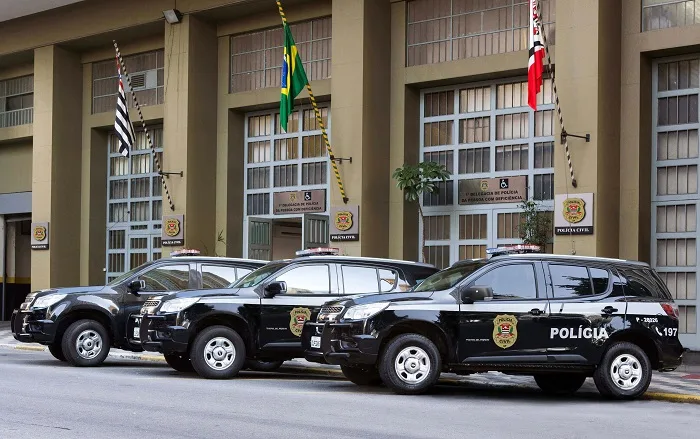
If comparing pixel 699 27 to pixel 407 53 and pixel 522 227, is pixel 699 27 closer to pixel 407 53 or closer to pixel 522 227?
pixel 522 227

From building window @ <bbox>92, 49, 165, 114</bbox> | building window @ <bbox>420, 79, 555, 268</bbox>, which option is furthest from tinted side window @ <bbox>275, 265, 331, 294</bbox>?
building window @ <bbox>92, 49, 165, 114</bbox>

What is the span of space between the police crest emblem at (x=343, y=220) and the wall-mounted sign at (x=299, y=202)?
2128mm

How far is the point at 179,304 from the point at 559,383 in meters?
5.33

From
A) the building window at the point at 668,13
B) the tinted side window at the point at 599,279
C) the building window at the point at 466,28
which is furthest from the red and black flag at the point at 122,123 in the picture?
the tinted side window at the point at 599,279

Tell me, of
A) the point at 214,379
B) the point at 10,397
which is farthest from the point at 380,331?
the point at 10,397

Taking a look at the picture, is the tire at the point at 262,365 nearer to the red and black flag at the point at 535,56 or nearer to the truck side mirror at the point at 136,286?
the truck side mirror at the point at 136,286

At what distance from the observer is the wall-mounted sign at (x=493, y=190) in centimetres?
2223

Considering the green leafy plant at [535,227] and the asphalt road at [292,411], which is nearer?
the asphalt road at [292,411]

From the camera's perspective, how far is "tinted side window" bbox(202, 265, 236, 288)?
55.2 feet

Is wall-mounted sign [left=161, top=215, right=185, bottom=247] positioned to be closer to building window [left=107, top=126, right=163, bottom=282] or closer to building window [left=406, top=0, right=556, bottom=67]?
building window [left=107, top=126, right=163, bottom=282]

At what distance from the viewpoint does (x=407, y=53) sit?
2403cm

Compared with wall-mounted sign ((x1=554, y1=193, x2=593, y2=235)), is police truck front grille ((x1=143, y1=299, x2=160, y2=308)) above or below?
below

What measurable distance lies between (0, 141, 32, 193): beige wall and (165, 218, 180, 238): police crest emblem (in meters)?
7.64

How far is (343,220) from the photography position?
77.4 ft
